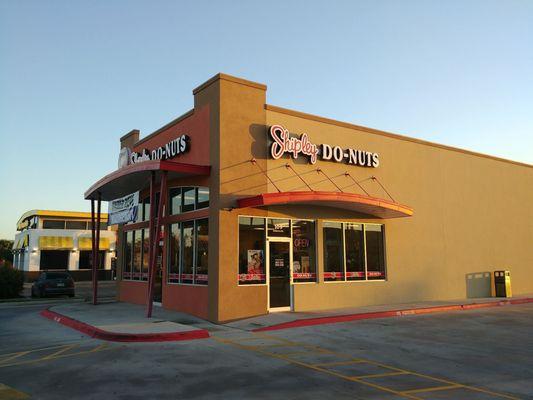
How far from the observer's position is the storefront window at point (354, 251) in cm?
1892

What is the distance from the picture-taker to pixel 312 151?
58.8 feet

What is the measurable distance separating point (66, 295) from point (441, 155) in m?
21.8

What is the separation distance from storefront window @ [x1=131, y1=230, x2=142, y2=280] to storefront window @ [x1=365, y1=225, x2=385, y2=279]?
10.1 metres

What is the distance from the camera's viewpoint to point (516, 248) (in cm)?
2648

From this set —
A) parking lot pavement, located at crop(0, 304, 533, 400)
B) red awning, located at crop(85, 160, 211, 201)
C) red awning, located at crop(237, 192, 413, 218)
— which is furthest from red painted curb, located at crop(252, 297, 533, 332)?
red awning, located at crop(85, 160, 211, 201)

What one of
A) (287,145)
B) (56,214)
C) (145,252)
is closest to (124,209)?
(145,252)

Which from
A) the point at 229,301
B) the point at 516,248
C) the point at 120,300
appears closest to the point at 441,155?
the point at 516,248

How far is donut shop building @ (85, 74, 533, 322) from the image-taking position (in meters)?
15.8

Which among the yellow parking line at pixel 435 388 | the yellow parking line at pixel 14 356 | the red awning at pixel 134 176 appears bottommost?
the yellow parking line at pixel 435 388

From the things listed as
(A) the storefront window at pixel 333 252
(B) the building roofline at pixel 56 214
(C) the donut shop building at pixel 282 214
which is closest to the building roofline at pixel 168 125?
(C) the donut shop building at pixel 282 214

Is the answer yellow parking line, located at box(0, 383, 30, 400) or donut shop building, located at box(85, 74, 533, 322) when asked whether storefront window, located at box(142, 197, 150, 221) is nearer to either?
donut shop building, located at box(85, 74, 533, 322)

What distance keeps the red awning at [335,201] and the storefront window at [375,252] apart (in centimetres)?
67

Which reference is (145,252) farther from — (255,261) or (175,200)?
(255,261)

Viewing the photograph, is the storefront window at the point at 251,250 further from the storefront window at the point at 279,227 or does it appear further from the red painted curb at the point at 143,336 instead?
the red painted curb at the point at 143,336
